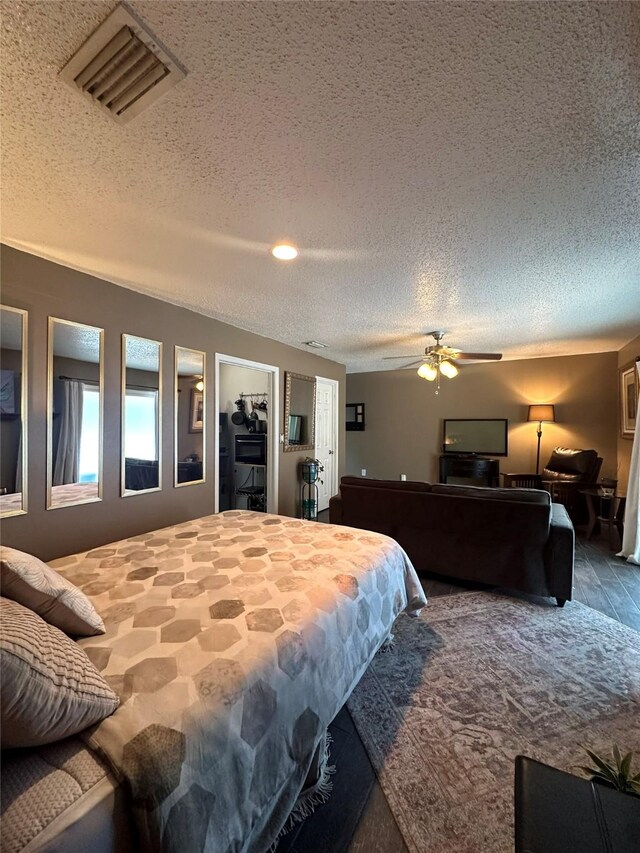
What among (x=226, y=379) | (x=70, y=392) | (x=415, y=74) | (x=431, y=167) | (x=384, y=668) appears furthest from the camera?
(x=226, y=379)

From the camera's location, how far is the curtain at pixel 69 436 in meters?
2.42

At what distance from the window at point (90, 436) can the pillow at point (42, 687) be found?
6.04 ft

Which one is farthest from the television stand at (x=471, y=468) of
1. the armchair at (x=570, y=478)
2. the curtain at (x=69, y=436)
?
the curtain at (x=69, y=436)

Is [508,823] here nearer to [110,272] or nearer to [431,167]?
[431,167]

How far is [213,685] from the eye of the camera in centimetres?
101

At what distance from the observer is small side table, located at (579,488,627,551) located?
13.2 ft

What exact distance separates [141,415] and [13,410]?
868mm

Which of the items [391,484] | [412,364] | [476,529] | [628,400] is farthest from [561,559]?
[412,364]

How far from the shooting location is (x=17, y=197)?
1691mm

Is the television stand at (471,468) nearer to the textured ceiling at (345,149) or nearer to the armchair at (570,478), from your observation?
the armchair at (570,478)

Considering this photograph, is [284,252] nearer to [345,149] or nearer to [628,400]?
[345,149]

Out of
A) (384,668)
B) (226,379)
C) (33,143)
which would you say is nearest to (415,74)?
(33,143)

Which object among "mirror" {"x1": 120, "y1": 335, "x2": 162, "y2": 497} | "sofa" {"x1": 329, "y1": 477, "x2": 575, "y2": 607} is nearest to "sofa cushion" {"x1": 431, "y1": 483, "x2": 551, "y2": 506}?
"sofa" {"x1": 329, "y1": 477, "x2": 575, "y2": 607}

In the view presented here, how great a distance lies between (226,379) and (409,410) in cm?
358
